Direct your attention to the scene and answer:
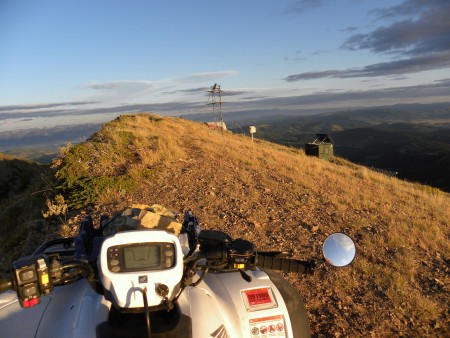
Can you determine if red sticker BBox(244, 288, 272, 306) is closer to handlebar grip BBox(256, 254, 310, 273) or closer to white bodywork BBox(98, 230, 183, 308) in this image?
handlebar grip BBox(256, 254, 310, 273)

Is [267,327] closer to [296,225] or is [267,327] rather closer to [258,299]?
[258,299]

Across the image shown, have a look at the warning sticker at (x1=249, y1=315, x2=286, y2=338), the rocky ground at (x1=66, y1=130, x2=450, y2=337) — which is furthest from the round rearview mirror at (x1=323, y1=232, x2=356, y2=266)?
the rocky ground at (x1=66, y1=130, x2=450, y2=337)

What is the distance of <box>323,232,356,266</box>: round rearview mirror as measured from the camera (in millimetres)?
3072

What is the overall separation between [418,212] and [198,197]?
7462mm

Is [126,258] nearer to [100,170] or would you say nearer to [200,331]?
[200,331]

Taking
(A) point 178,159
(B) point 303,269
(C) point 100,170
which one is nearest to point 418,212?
(A) point 178,159

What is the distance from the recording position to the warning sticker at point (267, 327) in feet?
8.88

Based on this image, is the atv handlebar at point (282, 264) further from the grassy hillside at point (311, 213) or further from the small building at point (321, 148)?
the small building at point (321, 148)

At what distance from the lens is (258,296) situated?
2.88 metres

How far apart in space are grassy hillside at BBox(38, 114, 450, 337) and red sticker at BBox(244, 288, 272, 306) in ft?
10.8

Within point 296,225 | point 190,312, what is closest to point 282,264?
point 190,312

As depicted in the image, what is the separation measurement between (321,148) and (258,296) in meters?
35.7

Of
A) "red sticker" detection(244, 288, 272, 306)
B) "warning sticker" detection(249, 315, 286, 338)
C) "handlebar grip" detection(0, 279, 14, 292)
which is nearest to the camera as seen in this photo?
"handlebar grip" detection(0, 279, 14, 292)

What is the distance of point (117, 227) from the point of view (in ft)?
10.5
